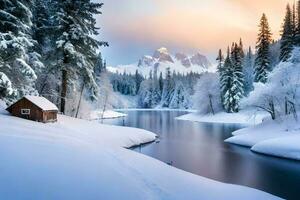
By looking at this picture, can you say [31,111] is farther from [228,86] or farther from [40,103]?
[228,86]

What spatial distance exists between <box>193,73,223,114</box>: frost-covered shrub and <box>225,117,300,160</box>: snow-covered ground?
32596mm

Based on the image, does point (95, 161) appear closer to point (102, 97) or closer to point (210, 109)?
point (102, 97)

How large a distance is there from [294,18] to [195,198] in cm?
5698

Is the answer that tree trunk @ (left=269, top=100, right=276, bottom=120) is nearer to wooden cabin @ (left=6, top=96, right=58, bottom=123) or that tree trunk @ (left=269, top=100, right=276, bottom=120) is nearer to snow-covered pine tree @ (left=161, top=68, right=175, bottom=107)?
wooden cabin @ (left=6, top=96, right=58, bottom=123)

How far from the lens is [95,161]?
51.8 ft

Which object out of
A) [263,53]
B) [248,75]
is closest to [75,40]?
[263,53]

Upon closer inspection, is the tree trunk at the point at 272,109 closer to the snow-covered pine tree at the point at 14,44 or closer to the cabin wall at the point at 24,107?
the cabin wall at the point at 24,107

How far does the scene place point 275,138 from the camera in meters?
34.3

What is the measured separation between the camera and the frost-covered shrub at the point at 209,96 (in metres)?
77.5

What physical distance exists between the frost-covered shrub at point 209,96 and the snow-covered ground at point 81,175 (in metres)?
59.4

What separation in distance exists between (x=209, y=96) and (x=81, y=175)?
220 ft

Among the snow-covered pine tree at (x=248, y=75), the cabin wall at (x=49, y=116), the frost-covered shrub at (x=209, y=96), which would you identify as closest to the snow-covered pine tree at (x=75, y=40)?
the cabin wall at (x=49, y=116)

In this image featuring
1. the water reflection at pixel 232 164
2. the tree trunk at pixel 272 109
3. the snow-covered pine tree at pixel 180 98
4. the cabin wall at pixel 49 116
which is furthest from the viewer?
the snow-covered pine tree at pixel 180 98

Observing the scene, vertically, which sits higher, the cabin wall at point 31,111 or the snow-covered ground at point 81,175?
the cabin wall at point 31,111
